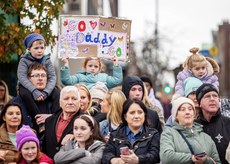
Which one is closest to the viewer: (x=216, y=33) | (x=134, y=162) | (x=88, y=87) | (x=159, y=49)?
(x=134, y=162)

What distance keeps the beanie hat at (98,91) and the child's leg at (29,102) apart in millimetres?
1264

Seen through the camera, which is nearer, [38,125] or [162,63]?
[38,125]

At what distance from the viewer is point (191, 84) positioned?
495 inches

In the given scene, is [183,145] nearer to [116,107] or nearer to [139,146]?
[139,146]

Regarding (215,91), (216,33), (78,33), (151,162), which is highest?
(216,33)

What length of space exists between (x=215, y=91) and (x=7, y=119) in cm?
275

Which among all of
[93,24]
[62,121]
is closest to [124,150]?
[62,121]

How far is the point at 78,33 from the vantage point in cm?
1416

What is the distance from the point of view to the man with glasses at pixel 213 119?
36.8 feet

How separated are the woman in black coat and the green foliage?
6.34 meters

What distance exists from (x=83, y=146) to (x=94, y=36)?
3.70 metres

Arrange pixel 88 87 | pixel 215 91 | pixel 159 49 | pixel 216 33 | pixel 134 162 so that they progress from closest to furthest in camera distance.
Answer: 1. pixel 134 162
2. pixel 215 91
3. pixel 88 87
4. pixel 159 49
5. pixel 216 33

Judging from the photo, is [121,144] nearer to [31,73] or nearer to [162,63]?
[31,73]

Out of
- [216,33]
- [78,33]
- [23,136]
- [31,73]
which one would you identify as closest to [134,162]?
[23,136]
